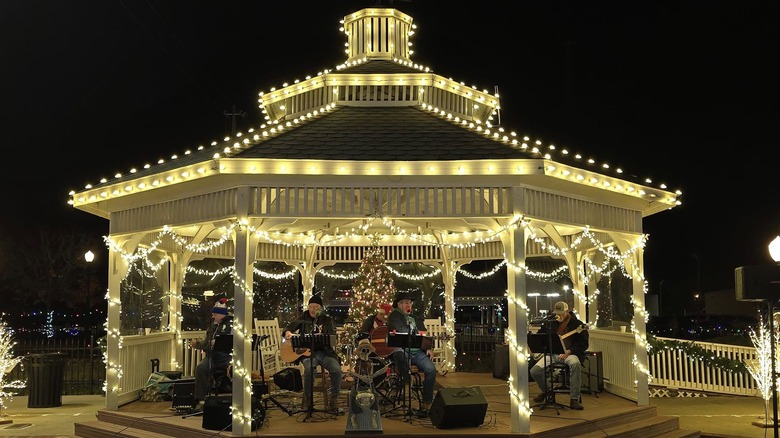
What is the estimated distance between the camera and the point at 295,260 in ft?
48.3

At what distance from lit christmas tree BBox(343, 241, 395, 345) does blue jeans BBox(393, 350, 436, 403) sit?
12.7ft

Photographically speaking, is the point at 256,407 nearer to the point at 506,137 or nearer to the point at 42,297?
the point at 506,137

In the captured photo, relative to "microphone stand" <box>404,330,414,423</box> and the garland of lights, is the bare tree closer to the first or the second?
the garland of lights

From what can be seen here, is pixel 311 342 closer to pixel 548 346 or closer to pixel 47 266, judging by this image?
pixel 548 346

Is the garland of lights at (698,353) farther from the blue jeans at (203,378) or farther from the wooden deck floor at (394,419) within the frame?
the blue jeans at (203,378)

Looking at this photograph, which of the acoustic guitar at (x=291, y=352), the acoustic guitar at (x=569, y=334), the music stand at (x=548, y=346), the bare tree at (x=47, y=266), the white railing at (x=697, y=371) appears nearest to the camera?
the acoustic guitar at (x=291, y=352)

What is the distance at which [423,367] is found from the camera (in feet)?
29.2

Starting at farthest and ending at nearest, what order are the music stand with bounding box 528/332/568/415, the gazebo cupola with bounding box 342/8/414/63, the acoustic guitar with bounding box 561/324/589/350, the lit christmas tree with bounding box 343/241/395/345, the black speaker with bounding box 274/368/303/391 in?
the lit christmas tree with bounding box 343/241/395/345, the gazebo cupola with bounding box 342/8/414/63, the acoustic guitar with bounding box 561/324/589/350, the black speaker with bounding box 274/368/303/391, the music stand with bounding box 528/332/568/415

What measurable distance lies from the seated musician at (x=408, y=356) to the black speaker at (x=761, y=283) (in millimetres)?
3783

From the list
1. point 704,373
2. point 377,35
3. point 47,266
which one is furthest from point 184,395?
point 47,266

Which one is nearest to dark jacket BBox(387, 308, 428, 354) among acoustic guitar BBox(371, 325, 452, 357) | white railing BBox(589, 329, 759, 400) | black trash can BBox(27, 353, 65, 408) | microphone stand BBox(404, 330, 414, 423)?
microphone stand BBox(404, 330, 414, 423)

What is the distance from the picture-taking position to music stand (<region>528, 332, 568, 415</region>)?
9094mm

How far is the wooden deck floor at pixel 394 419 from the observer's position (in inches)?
308

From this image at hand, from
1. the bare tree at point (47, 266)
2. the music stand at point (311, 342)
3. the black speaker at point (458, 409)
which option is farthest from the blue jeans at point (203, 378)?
the bare tree at point (47, 266)
